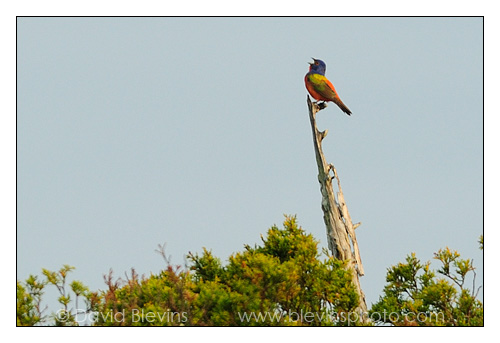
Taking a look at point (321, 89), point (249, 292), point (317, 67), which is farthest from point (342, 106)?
point (249, 292)

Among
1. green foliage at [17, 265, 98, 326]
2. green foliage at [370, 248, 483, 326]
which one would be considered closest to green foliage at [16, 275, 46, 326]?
green foliage at [17, 265, 98, 326]

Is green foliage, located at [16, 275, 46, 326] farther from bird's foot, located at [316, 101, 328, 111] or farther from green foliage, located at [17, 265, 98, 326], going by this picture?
bird's foot, located at [316, 101, 328, 111]

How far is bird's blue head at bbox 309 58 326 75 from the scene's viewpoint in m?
14.5

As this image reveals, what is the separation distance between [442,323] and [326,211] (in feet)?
9.75

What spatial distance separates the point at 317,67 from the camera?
14602 mm

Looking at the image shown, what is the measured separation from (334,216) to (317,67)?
403 cm

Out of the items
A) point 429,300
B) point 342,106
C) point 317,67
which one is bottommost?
point 429,300

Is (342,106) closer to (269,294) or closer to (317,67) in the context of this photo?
(317,67)

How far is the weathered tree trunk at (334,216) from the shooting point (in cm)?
1191

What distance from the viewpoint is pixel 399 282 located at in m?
12.0

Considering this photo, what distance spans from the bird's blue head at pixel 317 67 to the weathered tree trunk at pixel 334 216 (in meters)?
2.30

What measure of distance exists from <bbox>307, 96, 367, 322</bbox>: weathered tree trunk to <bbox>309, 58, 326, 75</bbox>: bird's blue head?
7.54 feet
